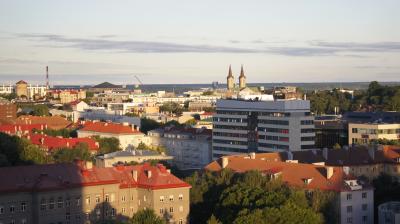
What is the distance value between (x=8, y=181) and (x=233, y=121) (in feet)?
147

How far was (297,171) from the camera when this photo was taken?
190 feet

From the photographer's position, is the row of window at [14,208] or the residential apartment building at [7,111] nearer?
the row of window at [14,208]

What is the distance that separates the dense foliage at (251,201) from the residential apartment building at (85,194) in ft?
5.82

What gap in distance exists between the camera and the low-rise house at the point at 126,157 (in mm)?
78062

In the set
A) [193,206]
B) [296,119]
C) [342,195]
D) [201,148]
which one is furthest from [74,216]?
[201,148]

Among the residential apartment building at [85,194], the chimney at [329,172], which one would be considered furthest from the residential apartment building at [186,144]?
the chimney at [329,172]

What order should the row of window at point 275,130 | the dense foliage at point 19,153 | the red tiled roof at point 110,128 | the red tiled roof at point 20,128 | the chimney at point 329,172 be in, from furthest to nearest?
the red tiled roof at point 20,128
the red tiled roof at point 110,128
the row of window at point 275,130
the dense foliage at point 19,153
the chimney at point 329,172

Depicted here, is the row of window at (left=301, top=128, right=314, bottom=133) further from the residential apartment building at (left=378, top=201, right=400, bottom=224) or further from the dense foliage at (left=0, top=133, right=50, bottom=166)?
the residential apartment building at (left=378, top=201, right=400, bottom=224)

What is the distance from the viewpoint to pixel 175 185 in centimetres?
5494

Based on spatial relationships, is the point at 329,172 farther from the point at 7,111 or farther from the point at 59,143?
the point at 7,111

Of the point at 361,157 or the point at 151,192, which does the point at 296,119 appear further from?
the point at 151,192

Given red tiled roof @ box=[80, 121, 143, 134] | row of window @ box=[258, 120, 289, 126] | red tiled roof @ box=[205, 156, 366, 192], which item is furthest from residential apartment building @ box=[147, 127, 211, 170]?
red tiled roof @ box=[205, 156, 366, 192]

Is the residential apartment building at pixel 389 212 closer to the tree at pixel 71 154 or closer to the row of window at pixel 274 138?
the row of window at pixel 274 138

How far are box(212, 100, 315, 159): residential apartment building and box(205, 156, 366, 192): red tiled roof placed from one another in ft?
68.8
